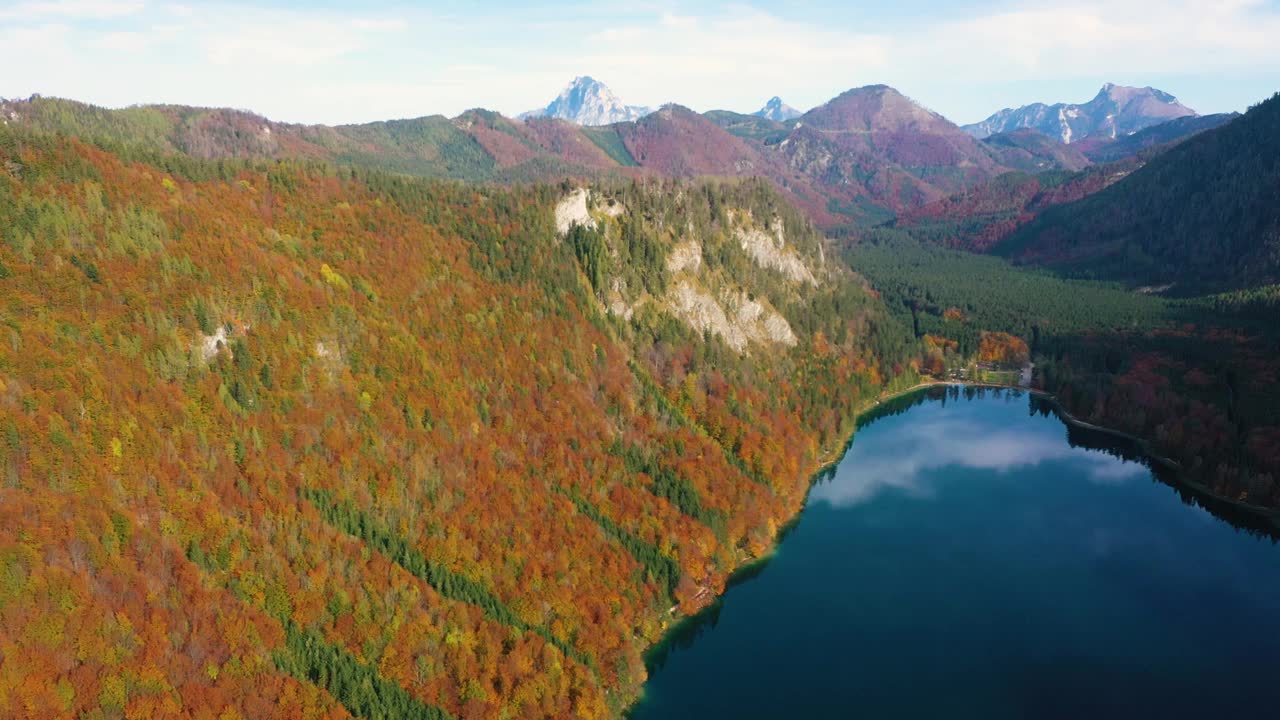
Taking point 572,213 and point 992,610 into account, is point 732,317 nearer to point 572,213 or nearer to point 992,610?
point 572,213

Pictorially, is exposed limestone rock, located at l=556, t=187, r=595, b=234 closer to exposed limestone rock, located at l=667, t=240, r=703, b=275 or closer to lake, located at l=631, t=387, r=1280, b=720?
exposed limestone rock, located at l=667, t=240, r=703, b=275

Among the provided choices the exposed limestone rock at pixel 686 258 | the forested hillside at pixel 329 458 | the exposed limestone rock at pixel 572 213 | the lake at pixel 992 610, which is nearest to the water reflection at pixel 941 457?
the lake at pixel 992 610

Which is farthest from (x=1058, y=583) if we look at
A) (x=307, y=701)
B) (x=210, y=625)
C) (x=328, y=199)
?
(x=328, y=199)

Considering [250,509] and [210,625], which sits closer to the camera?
[210,625]

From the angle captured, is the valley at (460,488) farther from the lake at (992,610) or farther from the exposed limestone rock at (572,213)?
the exposed limestone rock at (572,213)

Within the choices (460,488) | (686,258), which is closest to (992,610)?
(460,488)

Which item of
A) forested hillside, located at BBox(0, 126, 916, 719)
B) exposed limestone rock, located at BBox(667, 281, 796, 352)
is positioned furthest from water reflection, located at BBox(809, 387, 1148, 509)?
exposed limestone rock, located at BBox(667, 281, 796, 352)

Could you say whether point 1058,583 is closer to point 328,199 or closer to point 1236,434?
point 1236,434
